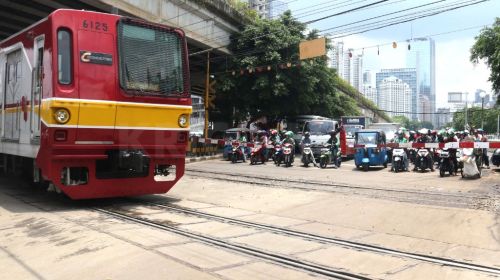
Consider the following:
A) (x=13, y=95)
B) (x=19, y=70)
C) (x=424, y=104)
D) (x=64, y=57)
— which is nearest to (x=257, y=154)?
(x=13, y=95)

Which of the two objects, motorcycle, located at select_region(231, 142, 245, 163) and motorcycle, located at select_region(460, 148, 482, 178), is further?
motorcycle, located at select_region(231, 142, 245, 163)

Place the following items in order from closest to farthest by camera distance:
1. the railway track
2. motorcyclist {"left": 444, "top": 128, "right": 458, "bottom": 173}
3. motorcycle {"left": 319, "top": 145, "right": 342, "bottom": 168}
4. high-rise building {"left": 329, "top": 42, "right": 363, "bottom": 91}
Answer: the railway track → motorcyclist {"left": 444, "top": 128, "right": 458, "bottom": 173} → motorcycle {"left": 319, "top": 145, "right": 342, "bottom": 168} → high-rise building {"left": 329, "top": 42, "right": 363, "bottom": 91}

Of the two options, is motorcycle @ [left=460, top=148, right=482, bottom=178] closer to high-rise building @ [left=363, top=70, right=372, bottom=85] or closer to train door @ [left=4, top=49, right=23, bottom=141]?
train door @ [left=4, top=49, right=23, bottom=141]

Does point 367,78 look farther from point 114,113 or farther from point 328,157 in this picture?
point 114,113

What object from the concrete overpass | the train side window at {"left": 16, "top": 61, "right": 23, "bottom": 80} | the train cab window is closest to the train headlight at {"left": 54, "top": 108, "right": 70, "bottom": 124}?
the train cab window

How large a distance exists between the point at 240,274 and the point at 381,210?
195 inches

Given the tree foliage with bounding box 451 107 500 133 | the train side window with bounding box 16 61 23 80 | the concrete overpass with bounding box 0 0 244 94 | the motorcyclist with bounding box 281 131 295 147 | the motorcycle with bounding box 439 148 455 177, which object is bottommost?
the motorcycle with bounding box 439 148 455 177

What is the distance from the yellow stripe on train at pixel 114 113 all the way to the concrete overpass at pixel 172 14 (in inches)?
503

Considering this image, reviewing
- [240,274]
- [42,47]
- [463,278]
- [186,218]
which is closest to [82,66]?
[42,47]

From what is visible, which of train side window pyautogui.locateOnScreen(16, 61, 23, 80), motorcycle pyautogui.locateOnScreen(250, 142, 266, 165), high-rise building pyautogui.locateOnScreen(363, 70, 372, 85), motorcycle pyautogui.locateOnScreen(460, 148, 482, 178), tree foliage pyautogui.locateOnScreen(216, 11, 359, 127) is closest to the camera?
train side window pyautogui.locateOnScreen(16, 61, 23, 80)

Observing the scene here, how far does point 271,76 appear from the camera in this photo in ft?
99.8

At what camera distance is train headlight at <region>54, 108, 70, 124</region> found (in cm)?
874

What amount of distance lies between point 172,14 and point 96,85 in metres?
17.7

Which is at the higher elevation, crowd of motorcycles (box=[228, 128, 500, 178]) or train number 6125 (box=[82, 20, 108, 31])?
train number 6125 (box=[82, 20, 108, 31])
